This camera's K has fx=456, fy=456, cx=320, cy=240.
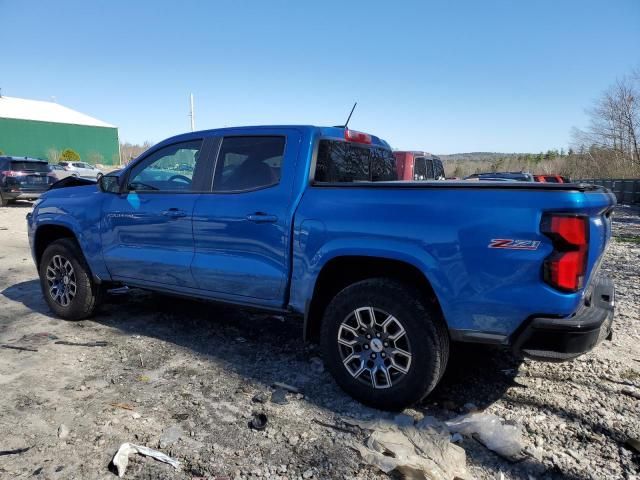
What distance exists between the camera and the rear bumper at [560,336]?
245 cm

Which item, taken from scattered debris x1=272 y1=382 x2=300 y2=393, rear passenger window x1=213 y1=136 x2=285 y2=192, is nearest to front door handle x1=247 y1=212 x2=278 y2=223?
rear passenger window x1=213 y1=136 x2=285 y2=192

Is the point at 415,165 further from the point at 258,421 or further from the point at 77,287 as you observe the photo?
the point at 258,421

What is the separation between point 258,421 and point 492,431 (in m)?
1.42

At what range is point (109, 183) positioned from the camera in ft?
14.3

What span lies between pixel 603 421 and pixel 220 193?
123 inches

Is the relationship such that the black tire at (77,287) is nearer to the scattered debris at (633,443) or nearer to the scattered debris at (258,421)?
the scattered debris at (258,421)

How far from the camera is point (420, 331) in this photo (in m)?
2.82

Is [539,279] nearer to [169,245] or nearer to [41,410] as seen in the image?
Result: [169,245]

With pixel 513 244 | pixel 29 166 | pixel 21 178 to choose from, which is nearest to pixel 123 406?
pixel 513 244

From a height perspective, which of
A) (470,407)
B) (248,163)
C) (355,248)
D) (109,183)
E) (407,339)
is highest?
(248,163)

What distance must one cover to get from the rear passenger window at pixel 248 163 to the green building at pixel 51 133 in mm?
49092

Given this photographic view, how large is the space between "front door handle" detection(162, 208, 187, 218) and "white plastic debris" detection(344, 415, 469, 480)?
211 centimetres

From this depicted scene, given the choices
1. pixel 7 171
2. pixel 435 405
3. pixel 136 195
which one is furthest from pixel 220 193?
pixel 7 171

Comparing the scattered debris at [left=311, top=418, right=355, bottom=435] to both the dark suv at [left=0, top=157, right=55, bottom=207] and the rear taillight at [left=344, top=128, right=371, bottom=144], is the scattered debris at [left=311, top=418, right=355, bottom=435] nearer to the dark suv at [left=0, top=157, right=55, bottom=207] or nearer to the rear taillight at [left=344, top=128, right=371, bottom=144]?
the rear taillight at [left=344, top=128, right=371, bottom=144]
